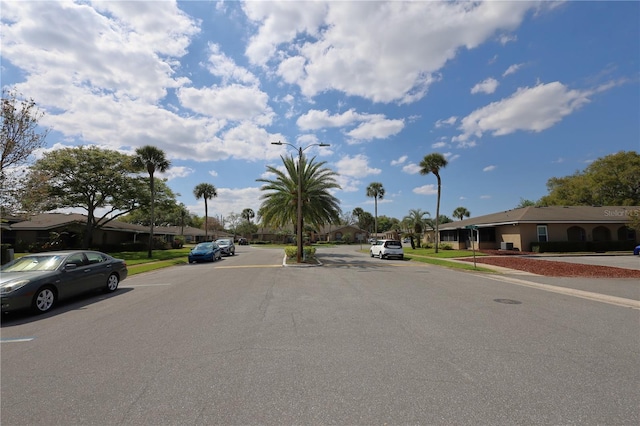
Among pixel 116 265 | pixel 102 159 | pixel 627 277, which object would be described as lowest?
pixel 627 277

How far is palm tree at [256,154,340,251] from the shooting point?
109 ft

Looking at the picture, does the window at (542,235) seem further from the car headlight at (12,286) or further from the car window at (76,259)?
the car headlight at (12,286)

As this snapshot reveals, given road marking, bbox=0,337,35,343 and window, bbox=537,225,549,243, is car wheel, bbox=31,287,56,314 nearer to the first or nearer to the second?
road marking, bbox=0,337,35,343

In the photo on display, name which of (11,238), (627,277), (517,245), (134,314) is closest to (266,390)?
(134,314)

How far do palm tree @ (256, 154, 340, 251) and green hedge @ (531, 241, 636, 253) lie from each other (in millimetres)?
19483

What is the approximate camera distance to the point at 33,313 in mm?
8258

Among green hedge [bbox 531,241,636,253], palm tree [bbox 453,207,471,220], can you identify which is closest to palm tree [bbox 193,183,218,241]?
green hedge [bbox 531,241,636,253]

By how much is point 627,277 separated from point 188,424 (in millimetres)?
19465

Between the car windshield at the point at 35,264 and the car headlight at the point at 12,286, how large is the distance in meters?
1.07

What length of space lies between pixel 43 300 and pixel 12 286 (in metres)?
0.76

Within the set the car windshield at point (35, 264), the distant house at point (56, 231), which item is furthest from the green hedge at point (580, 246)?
the distant house at point (56, 231)

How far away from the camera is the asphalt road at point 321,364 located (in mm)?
3404

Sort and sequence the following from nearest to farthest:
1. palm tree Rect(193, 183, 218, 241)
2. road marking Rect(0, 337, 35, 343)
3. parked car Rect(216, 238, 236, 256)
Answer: road marking Rect(0, 337, 35, 343) → parked car Rect(216, 238, 236, 256) → palm tree Rect(193, 183, 218, 241)

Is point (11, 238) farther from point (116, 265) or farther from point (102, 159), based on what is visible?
point (116, 265)
